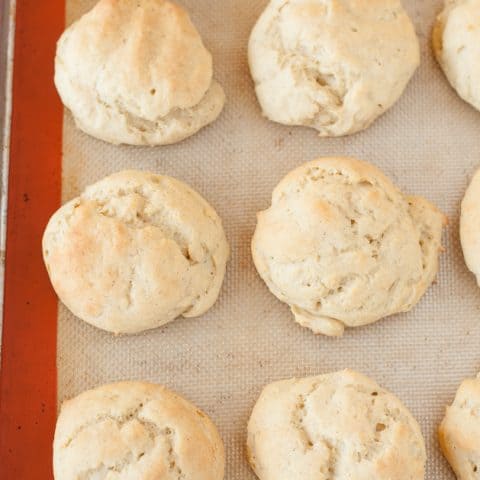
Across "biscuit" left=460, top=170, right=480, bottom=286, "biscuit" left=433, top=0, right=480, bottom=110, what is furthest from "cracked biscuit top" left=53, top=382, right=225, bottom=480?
"biscuit" left=433, top=0, right=480, bottom=110

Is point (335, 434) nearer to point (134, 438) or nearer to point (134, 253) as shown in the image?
point (134, 438)

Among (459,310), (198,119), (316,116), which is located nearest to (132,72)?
(198,119)

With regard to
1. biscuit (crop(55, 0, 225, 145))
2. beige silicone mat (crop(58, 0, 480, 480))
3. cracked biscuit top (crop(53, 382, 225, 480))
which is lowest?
cracked biscuit top (crop(53, 382, 225, 480))

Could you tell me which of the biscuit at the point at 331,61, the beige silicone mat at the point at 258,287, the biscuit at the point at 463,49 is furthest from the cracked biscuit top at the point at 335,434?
the biscuit at the point at 463,49

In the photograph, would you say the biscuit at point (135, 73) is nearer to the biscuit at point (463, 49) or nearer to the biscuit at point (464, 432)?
the biscuit at point (463, 49)

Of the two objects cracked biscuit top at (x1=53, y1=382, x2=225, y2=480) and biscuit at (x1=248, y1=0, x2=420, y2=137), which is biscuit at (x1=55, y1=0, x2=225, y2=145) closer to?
biscuit at (x1=248, y1=0, x2=420, y2=137)

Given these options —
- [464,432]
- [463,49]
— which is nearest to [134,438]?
[464,432]
